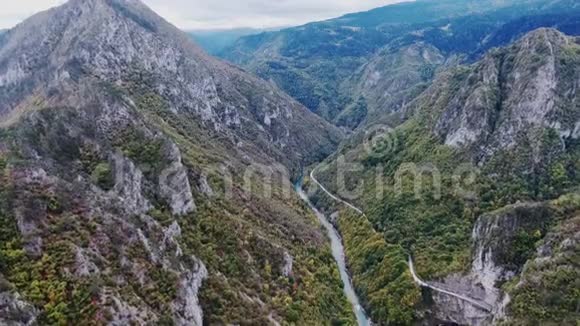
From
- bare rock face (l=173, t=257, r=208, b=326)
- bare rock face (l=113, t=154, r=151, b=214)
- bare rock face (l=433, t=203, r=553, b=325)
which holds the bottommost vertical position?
bare rock face (l=433, t=203, r=553, b=325)

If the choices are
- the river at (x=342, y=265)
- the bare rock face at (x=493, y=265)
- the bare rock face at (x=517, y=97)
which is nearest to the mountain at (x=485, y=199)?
the bare rock face at (x=493, y=265)

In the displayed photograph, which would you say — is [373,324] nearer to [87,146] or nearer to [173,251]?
[173,251]

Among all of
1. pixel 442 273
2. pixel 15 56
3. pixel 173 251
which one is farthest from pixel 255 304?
pixel 15 56

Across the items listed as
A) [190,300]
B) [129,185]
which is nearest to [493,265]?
[190,300]

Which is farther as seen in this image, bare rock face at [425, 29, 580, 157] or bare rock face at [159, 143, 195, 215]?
bare rock face at [425, 29, 580, 157]

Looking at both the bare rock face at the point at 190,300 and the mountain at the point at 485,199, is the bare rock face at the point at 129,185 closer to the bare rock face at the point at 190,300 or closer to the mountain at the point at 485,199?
the bare rock face at the point at 190,300

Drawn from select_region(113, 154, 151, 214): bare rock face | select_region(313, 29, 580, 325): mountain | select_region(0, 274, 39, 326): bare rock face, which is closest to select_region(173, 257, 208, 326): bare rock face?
select_region(113, 154, 151, 214): bare rock face

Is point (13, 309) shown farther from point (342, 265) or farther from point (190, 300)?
point (342, 265)

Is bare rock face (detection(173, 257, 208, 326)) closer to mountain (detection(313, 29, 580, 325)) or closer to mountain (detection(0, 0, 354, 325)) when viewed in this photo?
mountain (detection(0, 0, 354, 325))
